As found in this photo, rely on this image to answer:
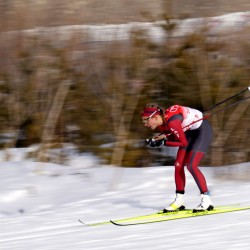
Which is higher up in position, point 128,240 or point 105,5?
point 105,5

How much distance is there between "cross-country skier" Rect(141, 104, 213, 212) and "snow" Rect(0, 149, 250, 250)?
1.37 feet

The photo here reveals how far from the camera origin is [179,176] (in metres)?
7.83

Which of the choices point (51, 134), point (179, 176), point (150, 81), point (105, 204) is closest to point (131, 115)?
point (150, 81)

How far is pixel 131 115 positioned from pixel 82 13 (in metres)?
2.15

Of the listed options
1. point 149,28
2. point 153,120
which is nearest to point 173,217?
point 153,120

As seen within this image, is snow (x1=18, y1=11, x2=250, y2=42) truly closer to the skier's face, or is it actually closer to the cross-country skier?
the cross-country skier

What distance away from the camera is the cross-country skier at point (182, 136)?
745 cm

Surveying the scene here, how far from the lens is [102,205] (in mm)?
9562

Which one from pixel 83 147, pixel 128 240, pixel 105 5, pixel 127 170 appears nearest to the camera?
pixel 128 240

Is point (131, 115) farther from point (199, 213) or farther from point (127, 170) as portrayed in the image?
point (199, 213)

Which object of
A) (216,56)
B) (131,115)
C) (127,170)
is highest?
(216,56)

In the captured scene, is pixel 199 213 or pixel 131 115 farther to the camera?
pixel 131 115

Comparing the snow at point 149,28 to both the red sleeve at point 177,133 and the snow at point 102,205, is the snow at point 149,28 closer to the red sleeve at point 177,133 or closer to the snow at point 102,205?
the snow at point 102,205

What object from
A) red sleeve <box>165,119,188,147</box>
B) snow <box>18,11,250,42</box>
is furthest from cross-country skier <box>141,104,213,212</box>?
snow <box>18,11,250,42</box>
